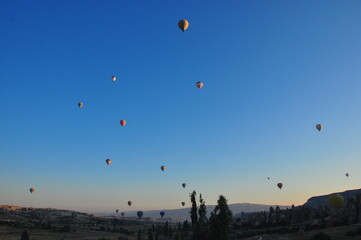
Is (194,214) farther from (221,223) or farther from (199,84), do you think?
(199,84)

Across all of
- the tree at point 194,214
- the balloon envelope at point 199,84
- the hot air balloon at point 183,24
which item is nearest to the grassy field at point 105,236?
the tree at point 194,214

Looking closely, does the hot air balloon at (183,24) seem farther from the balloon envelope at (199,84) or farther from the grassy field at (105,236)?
the grassy field at (105,236)

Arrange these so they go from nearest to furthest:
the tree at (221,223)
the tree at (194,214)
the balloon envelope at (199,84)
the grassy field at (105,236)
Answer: the tree at (221,223)
the grassy field at (105,236)
the tree at (194,214)
the balloon envelope at (199,84)

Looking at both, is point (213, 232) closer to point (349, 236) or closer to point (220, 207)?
point (220, 207)

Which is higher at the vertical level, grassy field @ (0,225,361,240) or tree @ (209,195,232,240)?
tree @ (209,195,232,240)

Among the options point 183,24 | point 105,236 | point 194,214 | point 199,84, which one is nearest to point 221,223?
point 194,214

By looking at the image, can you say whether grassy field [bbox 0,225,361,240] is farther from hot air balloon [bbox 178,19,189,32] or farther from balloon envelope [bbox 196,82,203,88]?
hot air balloon [bbox 178,19,189,32]

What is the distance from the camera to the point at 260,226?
3538 inches

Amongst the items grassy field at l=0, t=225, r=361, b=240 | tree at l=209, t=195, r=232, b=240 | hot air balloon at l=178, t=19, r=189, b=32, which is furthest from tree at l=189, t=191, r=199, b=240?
hot air balloon at l=178, t=19, r=189, b=32

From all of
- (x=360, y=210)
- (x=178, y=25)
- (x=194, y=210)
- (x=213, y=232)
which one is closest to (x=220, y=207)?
(x=213, y=232)

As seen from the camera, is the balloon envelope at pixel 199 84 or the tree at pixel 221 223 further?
the balloon envelope at pixel 199 84

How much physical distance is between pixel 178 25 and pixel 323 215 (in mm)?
64366

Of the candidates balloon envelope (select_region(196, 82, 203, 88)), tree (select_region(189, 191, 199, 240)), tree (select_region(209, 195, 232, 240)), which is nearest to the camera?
tree (select_region(209, 195, 232, 240))

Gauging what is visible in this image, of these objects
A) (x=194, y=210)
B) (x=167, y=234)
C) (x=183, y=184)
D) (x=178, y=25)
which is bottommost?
(x=167, y=234)
